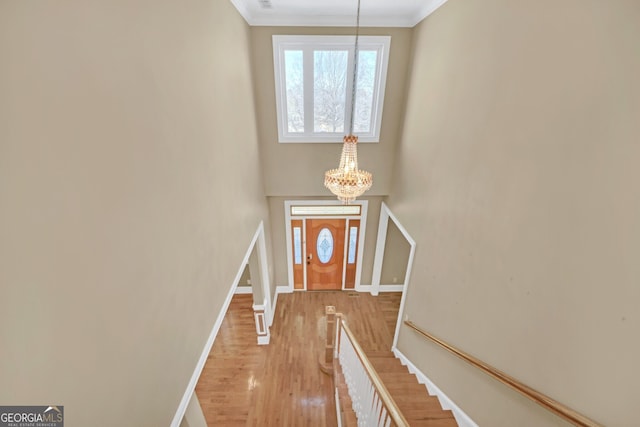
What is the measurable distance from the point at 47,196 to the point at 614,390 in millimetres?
2479

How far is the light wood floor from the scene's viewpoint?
3.63 m

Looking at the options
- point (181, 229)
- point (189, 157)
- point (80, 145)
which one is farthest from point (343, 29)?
point (80, 145)

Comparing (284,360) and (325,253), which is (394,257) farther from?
(284,360)

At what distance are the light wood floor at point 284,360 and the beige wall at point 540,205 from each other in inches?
73.6

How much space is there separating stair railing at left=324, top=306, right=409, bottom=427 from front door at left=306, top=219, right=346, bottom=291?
2614mm

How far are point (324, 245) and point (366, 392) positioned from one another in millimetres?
3955

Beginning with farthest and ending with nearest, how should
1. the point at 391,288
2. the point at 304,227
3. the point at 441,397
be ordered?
the point at 391,288 → the point at 304,227 → the point at 441,397

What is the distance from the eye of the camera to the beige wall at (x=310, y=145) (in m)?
3.96

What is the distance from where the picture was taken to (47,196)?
0.90m

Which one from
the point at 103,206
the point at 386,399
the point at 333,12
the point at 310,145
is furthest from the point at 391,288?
the point at 103,206

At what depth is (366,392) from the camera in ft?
7.07

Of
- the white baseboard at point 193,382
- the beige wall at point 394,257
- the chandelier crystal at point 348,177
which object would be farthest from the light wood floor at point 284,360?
the chandelier crystal at point 348,177

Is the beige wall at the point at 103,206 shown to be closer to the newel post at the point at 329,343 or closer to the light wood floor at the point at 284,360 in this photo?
the newel post at the point at 329,343

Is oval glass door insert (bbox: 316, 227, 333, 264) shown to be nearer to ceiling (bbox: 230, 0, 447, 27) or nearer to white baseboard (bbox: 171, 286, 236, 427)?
white baseboard (bbox: 171, 286, 236, 427)
